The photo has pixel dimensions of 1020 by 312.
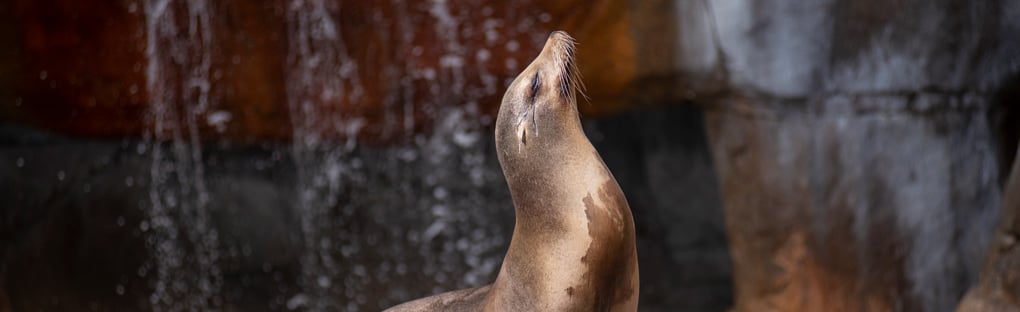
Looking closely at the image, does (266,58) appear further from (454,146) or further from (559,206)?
(559,206)

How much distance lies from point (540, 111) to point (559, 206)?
17 centimetres

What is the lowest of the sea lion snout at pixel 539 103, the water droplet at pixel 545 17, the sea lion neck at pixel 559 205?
the sea lion neck at pixel 559 205

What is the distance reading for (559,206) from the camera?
1.75m

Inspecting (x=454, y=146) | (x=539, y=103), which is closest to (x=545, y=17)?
(x=454, y=146)

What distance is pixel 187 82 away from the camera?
13.1ft

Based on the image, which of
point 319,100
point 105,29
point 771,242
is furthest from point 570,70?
point 105,29

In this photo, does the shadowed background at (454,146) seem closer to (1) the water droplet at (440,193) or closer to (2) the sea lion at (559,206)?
(1) the water droplet at (440,193)

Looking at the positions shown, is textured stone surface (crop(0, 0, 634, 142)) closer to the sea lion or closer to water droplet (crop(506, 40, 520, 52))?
water droplet (crop(506, 40, 520, 52))

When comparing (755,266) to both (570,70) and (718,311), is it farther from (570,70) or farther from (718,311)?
(570,70)

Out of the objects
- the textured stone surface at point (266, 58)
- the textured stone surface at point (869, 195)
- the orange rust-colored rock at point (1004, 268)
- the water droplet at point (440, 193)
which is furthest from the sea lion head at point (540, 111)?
the water droplet at point (440, 193)

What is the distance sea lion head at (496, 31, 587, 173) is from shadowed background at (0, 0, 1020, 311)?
1607 millimetres

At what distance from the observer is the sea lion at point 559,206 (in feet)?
5.66

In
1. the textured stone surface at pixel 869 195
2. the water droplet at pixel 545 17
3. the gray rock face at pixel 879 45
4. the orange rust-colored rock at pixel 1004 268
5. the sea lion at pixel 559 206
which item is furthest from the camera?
the water droplet at pixel 545 17

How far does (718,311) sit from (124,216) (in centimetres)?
258
